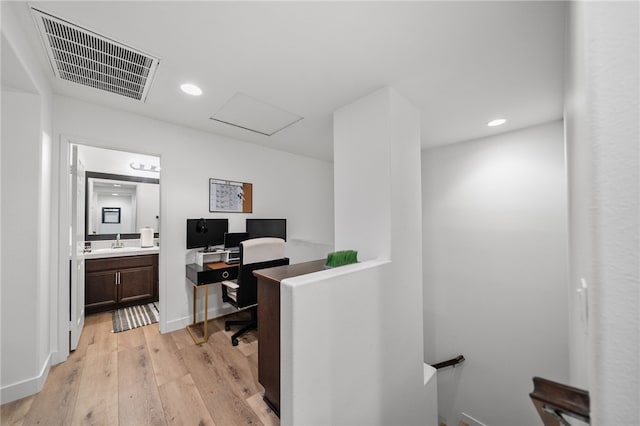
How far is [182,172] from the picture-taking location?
8.85 feet

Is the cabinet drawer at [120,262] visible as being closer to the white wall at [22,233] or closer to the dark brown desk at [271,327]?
the white wall at [22,233]

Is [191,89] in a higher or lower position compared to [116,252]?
higher

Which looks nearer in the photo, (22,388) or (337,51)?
(337,51)

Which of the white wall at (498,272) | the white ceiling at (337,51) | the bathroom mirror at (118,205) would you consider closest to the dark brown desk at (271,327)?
the white ceiling at (337,51)

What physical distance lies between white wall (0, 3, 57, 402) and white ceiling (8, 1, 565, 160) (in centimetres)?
31

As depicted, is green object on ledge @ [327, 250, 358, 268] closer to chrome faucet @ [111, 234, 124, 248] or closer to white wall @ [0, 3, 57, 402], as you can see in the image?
white wall @ [0, 3, 57, 402]

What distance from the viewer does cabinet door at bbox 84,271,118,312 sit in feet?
9.71

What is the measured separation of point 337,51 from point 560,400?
1.82 meters

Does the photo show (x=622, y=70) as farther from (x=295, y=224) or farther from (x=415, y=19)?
(x=295, y=224)

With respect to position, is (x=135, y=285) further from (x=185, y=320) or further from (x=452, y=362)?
(x=452, y=362)

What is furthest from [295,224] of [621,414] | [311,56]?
[621,414]

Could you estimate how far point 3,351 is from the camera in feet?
5.16

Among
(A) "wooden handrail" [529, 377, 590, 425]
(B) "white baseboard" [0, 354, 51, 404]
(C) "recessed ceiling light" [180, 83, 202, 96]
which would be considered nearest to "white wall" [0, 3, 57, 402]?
(B) "white baseboard" [0, 354, 51, 404]

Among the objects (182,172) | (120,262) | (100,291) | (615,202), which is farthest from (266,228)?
(615,202)
